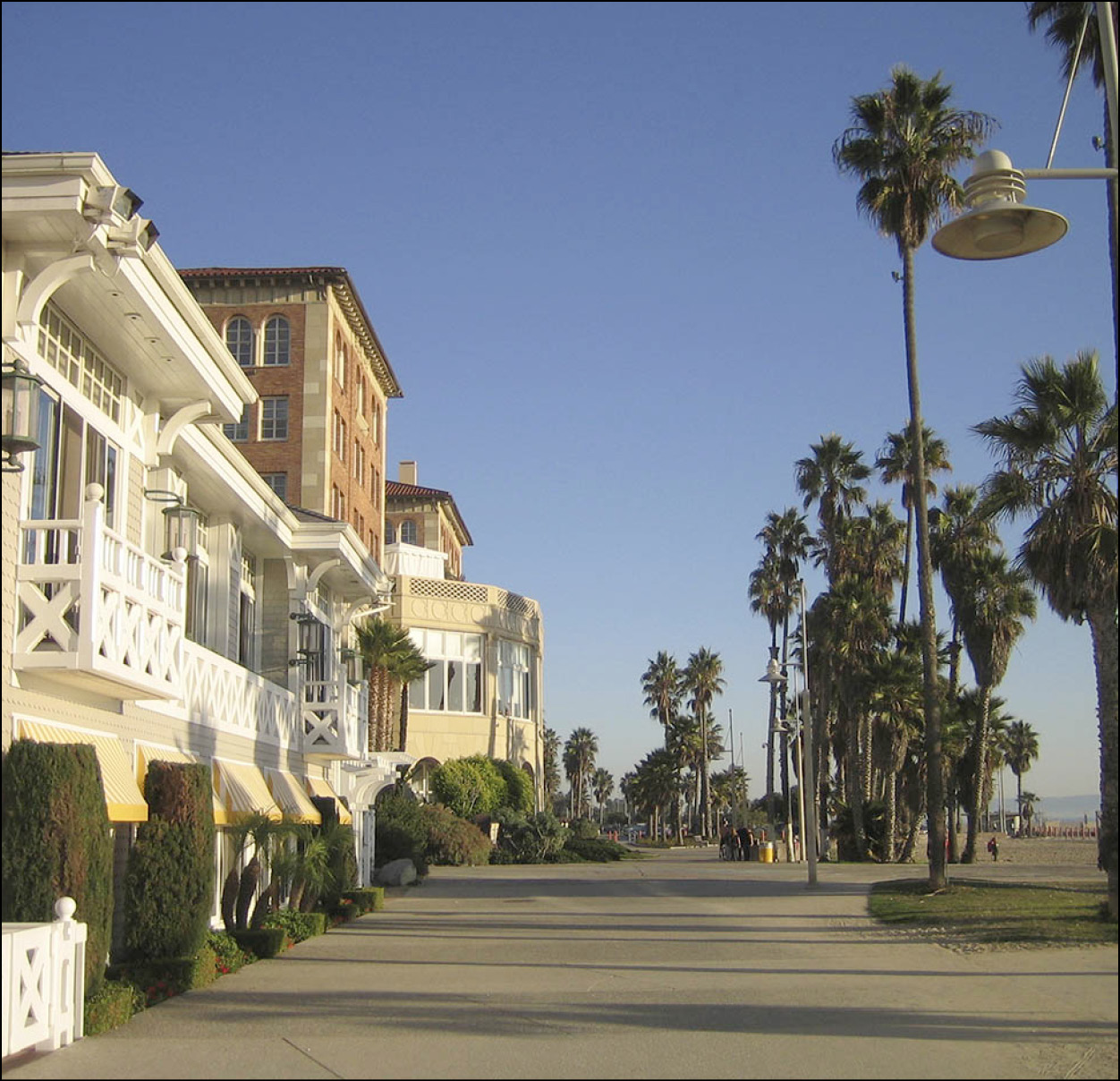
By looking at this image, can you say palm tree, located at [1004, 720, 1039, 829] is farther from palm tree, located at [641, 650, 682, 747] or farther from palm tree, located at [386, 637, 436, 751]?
palm tree, located at [386, 637, 436, 751]

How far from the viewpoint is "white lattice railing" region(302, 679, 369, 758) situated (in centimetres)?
2542

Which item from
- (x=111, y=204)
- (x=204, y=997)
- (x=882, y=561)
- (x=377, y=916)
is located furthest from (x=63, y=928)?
(x=882, y=561)

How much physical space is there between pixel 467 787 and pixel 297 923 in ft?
112

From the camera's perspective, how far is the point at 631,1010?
12.2 m

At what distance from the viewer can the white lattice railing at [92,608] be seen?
1172cm

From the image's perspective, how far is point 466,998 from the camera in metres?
13.1

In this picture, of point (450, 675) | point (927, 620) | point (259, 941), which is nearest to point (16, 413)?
point (259, 941)

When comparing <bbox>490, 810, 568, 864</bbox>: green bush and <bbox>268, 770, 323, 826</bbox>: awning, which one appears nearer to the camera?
<bbox>268, 770, 323, 826</bbox>: awning

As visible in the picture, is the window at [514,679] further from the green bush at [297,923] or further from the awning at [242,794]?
the green bush at [297,923]

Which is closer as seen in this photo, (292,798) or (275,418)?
(292,798)

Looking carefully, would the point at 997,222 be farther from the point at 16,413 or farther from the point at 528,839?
the point at 528,839

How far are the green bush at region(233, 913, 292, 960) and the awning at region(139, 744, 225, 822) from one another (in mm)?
1453

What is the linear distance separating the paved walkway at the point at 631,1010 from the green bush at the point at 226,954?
0.17 meters

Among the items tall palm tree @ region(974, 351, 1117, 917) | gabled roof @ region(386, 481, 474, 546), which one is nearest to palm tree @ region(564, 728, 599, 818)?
gabled roof @ region(386, 481, 474, 546)
